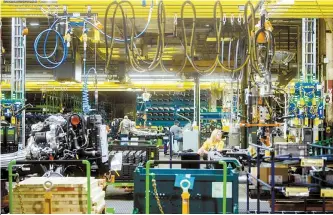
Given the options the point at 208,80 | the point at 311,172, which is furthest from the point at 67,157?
the point at 208,80

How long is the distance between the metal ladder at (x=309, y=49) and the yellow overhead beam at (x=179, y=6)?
4.20 metres

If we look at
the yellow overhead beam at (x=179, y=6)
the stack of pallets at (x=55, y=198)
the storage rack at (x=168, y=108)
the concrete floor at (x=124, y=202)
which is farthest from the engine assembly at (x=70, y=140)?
the storage rack at (x=168, y=108)

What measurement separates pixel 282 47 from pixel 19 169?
13521mm

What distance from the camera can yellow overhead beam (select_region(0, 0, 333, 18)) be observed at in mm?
7043

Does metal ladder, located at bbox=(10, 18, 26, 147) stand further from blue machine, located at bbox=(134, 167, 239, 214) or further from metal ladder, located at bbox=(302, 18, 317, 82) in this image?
metal ladder, located at bbox=(302, 18, 317, 82)

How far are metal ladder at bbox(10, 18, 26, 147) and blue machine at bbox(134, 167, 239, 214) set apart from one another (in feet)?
24.0

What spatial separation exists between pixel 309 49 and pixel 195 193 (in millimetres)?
7735

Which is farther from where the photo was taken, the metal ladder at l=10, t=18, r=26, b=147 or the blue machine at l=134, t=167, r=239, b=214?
the metal ladder at l=10, t=18, r=26, b=147

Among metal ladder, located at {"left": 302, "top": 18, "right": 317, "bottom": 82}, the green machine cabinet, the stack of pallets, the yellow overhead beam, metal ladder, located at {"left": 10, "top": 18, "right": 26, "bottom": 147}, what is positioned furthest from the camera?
metal ladder, located at {"left": 10, "top": 18, "right": 26, "bottom": 147}

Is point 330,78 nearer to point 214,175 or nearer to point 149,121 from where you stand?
point 214,175

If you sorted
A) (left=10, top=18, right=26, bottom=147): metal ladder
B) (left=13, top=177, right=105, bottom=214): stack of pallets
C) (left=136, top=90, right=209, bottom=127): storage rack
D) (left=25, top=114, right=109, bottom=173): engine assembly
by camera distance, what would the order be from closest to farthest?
(left=13, top=177, right=105, bottom=214): stack of pallets, (left=25, top=114, right=109, bottom=173): engine assembly, (left=10, top=18, right=26, bottom=147): metal ladder, (left=136, top=90, right=209, bottom=127): storage rack

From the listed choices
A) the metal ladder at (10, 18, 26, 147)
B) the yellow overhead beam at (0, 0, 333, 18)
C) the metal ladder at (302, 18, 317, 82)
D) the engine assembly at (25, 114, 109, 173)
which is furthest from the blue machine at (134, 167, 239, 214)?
the metal ladder at (10, 18, 26, 147)

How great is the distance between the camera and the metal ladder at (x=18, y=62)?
12164mm

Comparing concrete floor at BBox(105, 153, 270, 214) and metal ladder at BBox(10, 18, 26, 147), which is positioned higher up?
metal ladder at BBox(10, 18, 26, 147)
